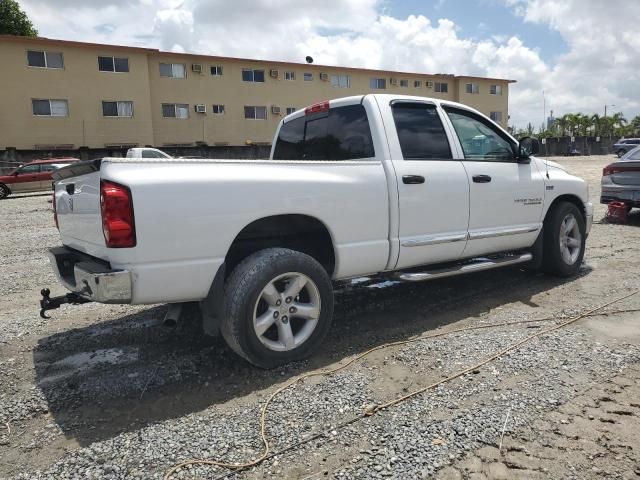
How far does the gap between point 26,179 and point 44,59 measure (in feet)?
39.9

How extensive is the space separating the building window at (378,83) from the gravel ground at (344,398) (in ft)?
120

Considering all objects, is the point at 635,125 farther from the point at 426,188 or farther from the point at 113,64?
the point at 426,188

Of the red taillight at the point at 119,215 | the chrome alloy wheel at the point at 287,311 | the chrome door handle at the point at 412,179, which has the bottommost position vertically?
the chrome alloy wheel at the point at 287,311

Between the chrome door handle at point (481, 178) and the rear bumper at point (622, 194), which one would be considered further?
the rear bumper at point (622, 194)

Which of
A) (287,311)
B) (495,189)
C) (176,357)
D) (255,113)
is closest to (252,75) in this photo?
(255,113)

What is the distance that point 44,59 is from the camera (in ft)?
91.7

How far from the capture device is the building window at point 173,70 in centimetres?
3167

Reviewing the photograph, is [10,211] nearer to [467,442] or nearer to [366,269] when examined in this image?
[366,269]

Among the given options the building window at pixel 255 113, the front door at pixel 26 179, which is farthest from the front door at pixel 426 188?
the building window at pixel 255 113

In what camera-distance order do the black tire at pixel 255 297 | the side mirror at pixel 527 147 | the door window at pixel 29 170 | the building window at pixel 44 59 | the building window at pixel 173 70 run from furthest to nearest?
the building window at pixel 173 70
the building window at pixel 44 59
the door window at pixel 29 170
the side mirror at pixel 527 147
the black tire at pixel 255 297

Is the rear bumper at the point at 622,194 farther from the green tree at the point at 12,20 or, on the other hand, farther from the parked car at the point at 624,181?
the green tree at the point at 12,20

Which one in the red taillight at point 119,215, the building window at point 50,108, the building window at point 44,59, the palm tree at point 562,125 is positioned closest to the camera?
the red taillight at point 119,215

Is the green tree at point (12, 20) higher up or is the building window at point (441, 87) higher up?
the green tree at point (12, 20)

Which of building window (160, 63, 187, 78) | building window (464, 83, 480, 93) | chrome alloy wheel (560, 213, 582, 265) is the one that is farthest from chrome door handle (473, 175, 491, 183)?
building window (464, 83, 480, 93)
